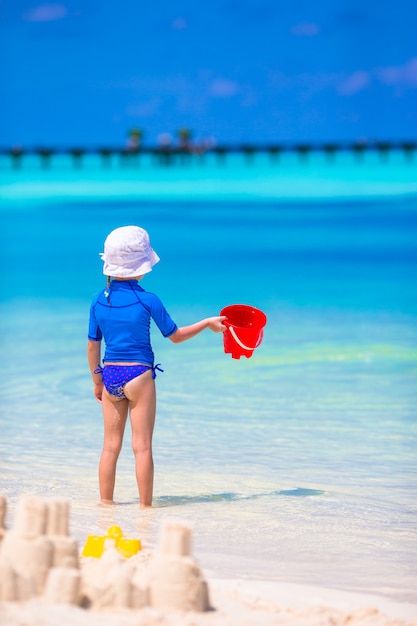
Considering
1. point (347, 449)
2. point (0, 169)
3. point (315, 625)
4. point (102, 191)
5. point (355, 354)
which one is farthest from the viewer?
point (0, 169)

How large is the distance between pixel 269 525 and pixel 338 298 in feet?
26.6

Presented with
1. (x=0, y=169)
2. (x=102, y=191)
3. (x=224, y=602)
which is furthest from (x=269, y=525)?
(x=0, y=169)

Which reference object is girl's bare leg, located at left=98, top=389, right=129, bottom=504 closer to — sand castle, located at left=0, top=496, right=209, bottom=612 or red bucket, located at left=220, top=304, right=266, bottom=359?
red bucket, located at left=220, top=304, right=266, bottom=359

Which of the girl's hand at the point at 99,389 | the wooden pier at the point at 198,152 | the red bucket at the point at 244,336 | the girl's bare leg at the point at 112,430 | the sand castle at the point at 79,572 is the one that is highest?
the wooden pier at the point at 198,152

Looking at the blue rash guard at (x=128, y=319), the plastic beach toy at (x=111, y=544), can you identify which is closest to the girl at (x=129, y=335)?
the blue rash guard at (x=128, y=319)

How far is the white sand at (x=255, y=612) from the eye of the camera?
8.52 feet

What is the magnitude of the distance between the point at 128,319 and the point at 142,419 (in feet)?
1.30

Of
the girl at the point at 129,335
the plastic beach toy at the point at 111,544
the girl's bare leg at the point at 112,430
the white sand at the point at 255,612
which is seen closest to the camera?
the white sand at the point at 255,612

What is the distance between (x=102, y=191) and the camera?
42.5 metres

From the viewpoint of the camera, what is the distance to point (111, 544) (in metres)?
3.47

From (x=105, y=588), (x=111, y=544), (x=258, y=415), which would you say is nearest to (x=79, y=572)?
(x=105, y=588)

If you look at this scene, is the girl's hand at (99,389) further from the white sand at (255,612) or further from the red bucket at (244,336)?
the white sand at (255,612)

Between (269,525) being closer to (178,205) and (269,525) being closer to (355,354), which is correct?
(355,354)

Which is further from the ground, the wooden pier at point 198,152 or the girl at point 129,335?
the wooden pier at point 198,152
